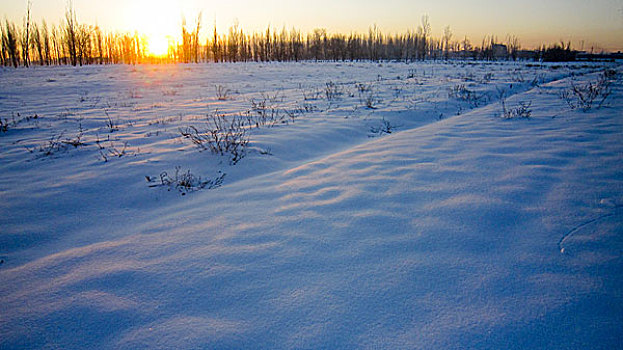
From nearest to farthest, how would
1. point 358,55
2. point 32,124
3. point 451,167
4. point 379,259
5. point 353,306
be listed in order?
point 353,306
point 379,259
point 451,167
point 32,124
point 358,55

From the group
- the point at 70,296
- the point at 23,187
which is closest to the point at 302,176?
the point at 70,296

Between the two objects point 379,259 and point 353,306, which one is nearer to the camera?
point 353,306

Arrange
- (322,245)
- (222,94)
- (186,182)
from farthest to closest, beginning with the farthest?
(222,94) → (186,182) → (322,245)

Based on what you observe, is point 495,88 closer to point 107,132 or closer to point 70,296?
point 107,132

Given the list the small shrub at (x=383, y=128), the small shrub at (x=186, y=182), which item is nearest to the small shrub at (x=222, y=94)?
the small shrub at (x=383, y=128)

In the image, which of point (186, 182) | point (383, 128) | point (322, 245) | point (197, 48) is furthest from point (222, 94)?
point (197, 48)

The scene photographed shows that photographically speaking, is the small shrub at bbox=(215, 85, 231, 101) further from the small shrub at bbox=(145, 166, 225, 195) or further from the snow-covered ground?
the small shrub at bbox=(145, 166, 225, 195)

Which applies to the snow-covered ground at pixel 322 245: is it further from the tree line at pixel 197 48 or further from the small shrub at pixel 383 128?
the tree line at pixel 197 48

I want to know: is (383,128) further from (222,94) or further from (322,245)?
(222,94)

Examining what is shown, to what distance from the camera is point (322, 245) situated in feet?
5.99

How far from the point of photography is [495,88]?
1045cm

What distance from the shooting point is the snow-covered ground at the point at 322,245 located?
1.22 metres

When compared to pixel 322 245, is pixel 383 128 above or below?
above

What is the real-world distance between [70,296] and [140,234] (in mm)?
694
